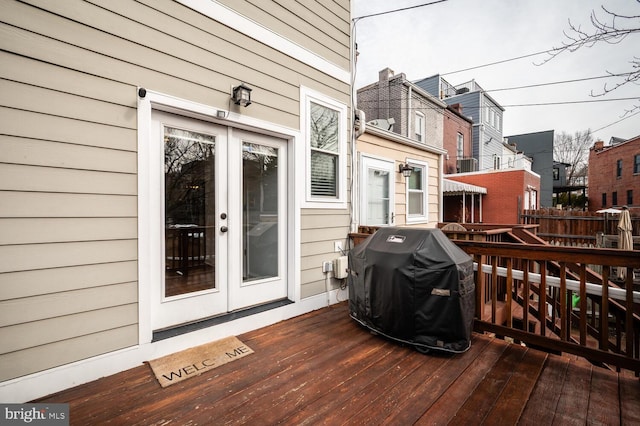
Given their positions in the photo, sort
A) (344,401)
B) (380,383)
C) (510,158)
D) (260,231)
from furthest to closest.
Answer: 1. (510,158)
2. (260,231)
3. (380,383)
4. (344,401)

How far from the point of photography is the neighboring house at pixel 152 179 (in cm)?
170

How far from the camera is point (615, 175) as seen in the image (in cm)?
1812

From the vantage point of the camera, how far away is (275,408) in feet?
5.44

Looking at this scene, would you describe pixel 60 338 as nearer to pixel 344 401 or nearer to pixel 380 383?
pixel 344 401

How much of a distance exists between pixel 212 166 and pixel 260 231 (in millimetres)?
846

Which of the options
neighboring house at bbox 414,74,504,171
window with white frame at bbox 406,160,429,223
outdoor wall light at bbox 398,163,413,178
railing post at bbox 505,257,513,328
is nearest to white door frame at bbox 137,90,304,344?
railing post at bbox 505,257,513,328

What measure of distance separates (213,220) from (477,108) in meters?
17.4

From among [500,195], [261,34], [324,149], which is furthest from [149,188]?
[500,195]

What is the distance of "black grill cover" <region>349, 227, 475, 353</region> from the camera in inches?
86.6

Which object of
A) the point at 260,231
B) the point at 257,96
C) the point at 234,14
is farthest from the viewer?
the point at 260,231

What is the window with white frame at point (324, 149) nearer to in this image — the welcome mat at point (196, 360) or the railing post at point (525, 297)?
the welcome mat at point (196, 360)

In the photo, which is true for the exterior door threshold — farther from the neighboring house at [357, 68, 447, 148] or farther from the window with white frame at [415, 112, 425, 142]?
the window with white frame at [415, 112, 425, 142]

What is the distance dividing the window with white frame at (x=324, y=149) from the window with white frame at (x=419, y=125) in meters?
8.67

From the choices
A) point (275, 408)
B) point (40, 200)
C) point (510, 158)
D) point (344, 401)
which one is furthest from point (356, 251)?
point (510, 158)
